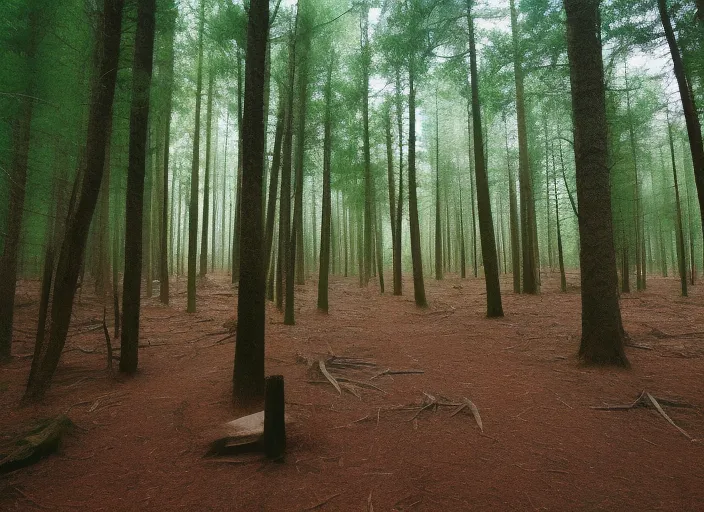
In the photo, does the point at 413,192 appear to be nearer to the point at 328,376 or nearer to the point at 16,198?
the point at 328,376

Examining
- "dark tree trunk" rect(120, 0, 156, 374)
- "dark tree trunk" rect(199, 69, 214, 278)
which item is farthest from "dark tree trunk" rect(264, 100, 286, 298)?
"dark tree trunk" rect(120, 0, 156, 374)

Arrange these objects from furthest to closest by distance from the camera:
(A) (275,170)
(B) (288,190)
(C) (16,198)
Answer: (A) (275,170) < (B) (288,190) < (C) (16,198)

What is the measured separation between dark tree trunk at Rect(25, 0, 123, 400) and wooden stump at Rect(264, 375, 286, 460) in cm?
336

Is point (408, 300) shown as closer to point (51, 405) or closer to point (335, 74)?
point (335, 74)

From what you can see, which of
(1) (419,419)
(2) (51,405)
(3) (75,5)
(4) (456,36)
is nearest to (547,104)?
(4) (456,36)

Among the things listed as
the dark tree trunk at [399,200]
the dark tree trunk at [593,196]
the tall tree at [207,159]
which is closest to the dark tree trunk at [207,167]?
the tall tree at [207,159]

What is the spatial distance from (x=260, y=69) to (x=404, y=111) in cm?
901

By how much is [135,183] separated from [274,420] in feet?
14.7

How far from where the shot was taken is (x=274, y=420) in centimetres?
307

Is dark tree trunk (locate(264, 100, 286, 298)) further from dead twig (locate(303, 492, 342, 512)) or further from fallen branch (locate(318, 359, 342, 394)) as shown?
dead twig (locate(303, 492, 342, 512))

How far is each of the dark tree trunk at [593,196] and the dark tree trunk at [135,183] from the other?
6.69 m

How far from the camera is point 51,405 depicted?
14.5 ft

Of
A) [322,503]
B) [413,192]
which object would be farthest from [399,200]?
[322,503]

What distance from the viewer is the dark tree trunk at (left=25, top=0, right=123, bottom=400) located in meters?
4.51
